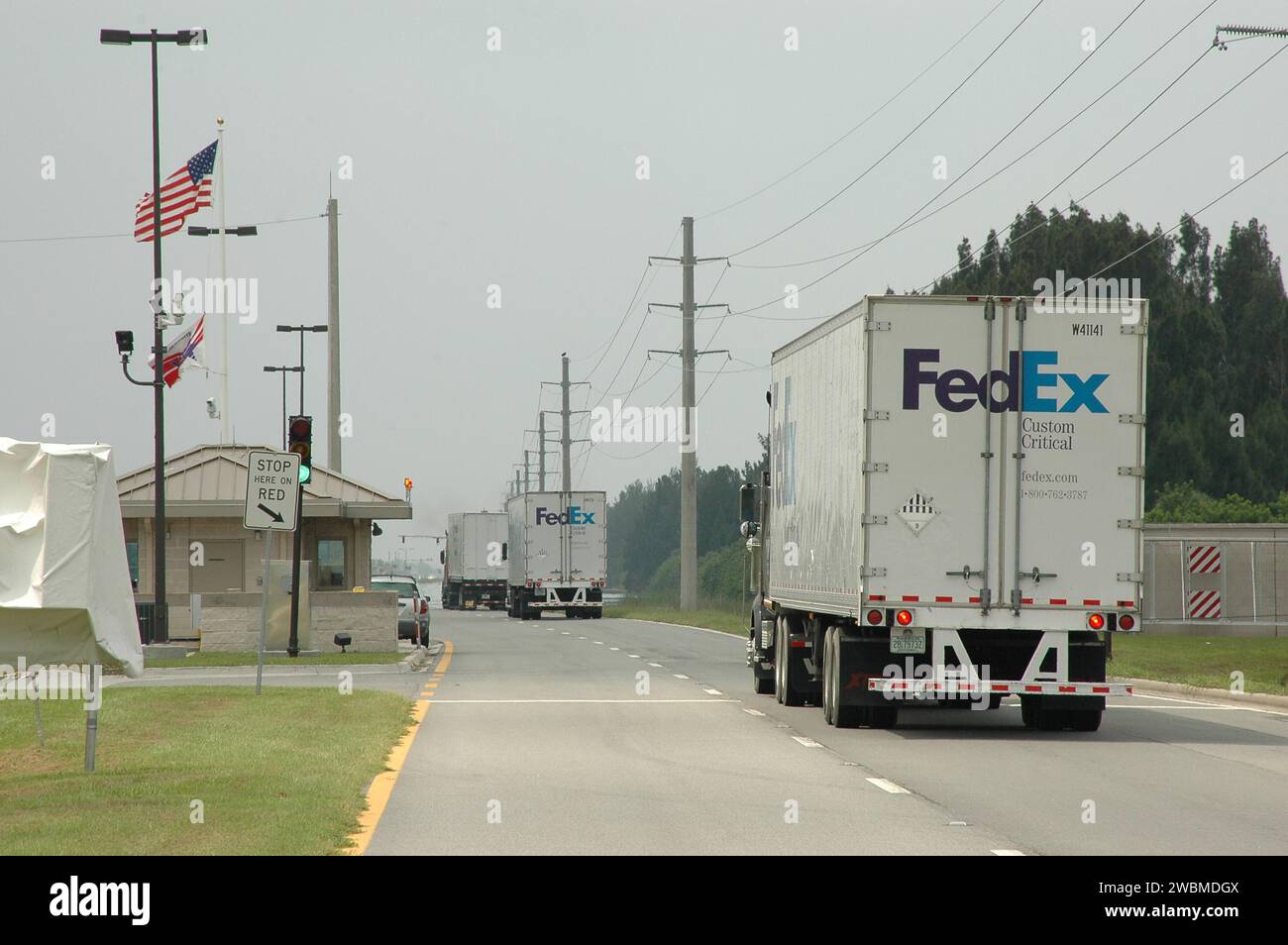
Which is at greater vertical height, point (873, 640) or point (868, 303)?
point (868, 303)

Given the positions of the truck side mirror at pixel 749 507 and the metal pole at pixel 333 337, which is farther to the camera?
the metal pole at pixel 333 337

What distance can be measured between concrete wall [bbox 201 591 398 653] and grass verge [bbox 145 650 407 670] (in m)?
1.00

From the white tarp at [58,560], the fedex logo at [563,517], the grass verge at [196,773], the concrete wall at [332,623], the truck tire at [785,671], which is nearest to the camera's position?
the grass verge at [196,773]

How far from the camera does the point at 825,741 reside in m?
16.6

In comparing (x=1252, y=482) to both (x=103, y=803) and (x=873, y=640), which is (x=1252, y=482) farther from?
(x=103, y=803)

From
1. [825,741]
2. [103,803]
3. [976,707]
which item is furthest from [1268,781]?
[103,803]

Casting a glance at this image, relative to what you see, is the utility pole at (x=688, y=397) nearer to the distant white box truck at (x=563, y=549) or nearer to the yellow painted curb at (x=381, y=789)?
the distant white box truck at (x=563, y=549)

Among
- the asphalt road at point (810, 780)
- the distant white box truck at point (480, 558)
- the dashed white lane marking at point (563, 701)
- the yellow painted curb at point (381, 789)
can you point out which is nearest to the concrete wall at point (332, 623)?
the asphalt road at point (810, 780)

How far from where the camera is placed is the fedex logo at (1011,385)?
16703mm

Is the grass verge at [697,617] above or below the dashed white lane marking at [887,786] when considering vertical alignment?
below

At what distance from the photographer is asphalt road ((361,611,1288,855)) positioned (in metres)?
10.4

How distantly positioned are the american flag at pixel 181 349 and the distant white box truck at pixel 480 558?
34.6 metres

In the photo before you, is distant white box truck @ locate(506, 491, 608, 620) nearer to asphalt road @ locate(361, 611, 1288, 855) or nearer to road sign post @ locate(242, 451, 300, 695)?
asphalt road @ locate(361, 611, 1288, 855)
